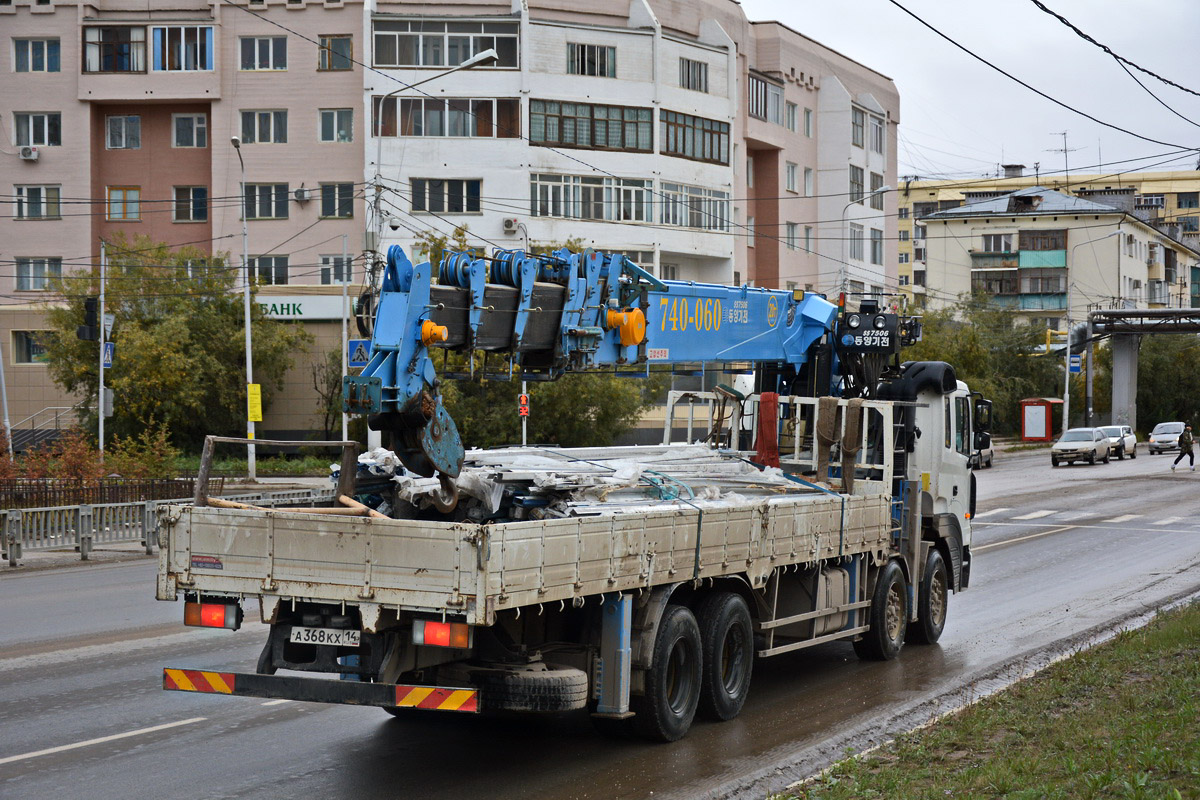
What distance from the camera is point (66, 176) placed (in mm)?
54031

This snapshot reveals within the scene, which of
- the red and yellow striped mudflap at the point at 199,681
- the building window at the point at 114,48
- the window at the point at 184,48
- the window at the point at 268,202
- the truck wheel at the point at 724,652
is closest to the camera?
the red and yellow striped mudflap at the point at 199,681

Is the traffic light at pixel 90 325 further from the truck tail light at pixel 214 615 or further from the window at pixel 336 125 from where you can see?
the truck tail light at pixel 214 615

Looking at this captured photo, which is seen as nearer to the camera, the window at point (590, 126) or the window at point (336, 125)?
the window at point (590, 126)

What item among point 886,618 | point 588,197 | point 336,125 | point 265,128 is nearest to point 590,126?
point 588,197

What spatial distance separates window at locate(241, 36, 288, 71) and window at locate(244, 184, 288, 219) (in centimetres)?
477

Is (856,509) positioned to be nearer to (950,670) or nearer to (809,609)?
(809,609)

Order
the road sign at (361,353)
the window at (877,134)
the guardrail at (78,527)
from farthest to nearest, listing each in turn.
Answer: the window at (877,134)
the guardrail at (78,527)
the road sign at (361,353)

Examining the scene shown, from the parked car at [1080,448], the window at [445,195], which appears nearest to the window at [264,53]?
the window at [445,195]

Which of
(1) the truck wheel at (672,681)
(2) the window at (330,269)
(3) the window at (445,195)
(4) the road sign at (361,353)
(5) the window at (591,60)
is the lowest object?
(1) the truck wheel at (672,681)

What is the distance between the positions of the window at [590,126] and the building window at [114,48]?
55.3ft

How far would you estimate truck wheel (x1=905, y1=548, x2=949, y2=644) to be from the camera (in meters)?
13.7

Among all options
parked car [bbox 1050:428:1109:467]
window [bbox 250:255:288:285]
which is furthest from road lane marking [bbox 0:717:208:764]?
parked car [bbox 1050:428:1109:467]

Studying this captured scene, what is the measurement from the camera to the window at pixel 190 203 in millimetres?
54344

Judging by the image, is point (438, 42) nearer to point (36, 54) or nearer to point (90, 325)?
point (36, 54)
